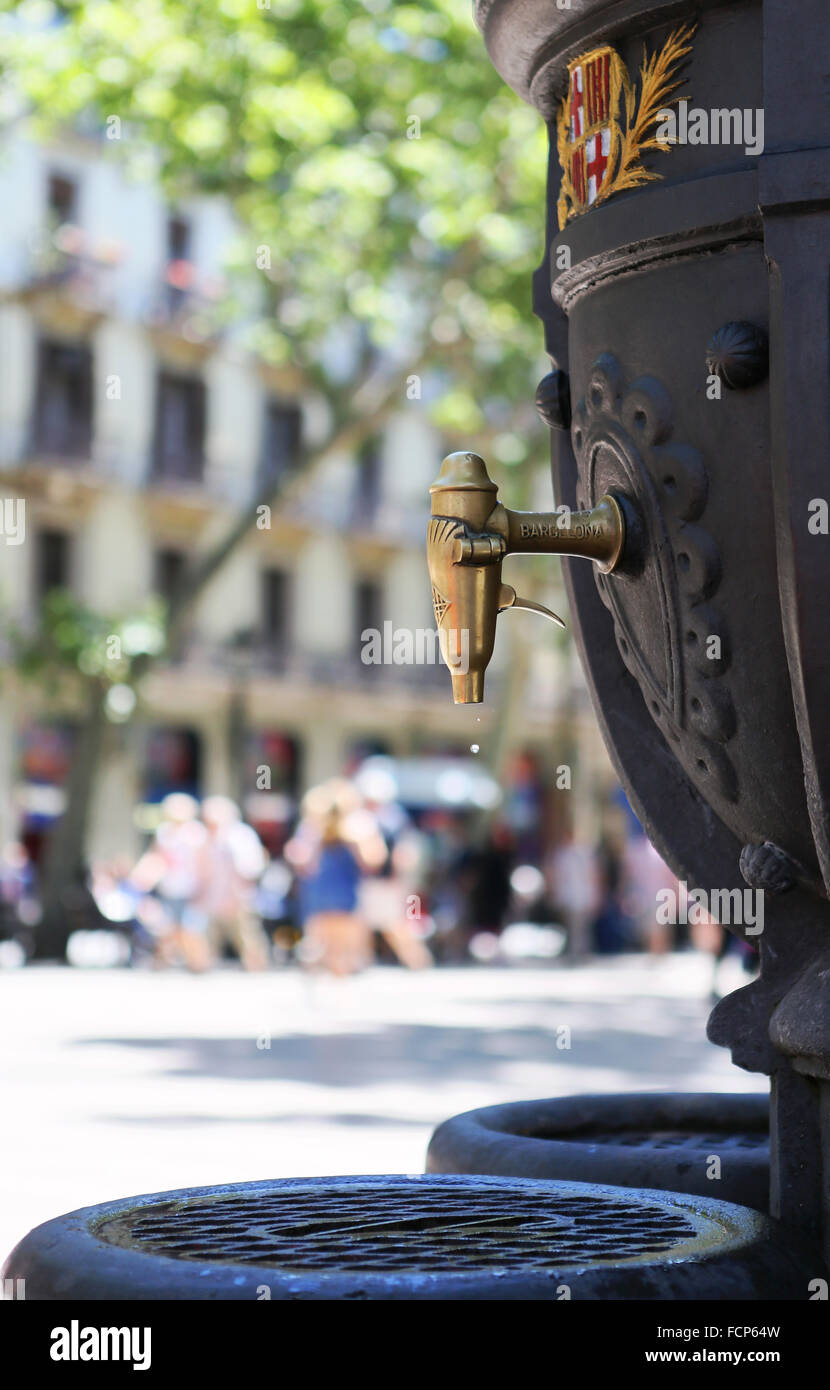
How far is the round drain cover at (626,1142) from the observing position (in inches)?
118

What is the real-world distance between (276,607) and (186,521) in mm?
3031

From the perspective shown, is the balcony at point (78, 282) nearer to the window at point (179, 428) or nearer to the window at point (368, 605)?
the window at point (179, 428)

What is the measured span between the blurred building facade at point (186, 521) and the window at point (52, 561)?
0.04 meters

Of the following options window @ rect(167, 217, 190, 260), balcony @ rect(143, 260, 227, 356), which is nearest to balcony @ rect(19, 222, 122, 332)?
balcony @ rect(143, 260, 227, 356)

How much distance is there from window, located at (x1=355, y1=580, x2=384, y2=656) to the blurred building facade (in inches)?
1.6

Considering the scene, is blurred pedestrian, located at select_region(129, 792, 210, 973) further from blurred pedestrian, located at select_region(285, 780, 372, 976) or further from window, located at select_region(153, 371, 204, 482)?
window, located at select_region(153, 371, 204, 482)

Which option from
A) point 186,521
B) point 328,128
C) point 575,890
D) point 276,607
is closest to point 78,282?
point 186,521

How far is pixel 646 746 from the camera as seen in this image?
9.91 ft

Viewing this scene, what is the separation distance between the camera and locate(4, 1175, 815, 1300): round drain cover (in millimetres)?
2090

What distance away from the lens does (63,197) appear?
33.4 metres

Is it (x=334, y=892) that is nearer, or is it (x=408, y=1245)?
(x=408, y=1245)

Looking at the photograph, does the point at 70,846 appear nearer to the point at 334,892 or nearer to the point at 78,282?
the point at 334,892

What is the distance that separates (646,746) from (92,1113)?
480 centimetres
